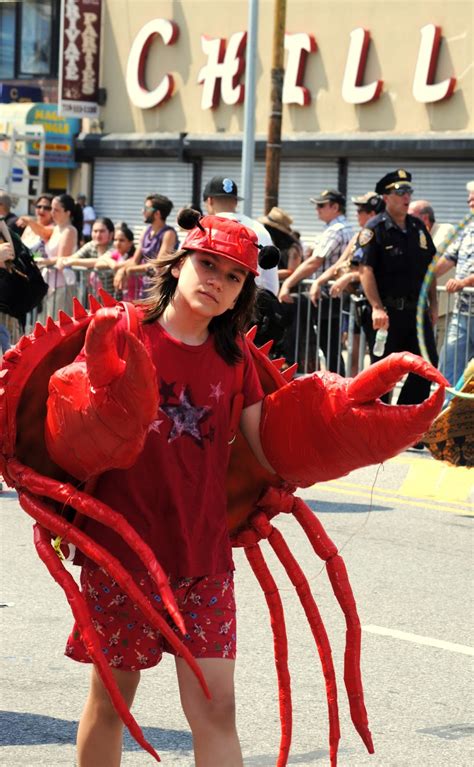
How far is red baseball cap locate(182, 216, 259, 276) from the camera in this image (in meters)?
3.62

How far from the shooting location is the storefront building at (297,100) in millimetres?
21438

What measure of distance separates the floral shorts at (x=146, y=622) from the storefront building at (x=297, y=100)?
59.5 feet

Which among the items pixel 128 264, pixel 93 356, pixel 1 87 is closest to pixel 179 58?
pixel 1 87

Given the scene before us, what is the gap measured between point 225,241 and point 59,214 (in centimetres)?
1164

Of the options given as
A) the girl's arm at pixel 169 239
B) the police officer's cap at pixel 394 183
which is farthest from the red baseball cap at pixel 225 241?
the girl's arm at pixel 169 239

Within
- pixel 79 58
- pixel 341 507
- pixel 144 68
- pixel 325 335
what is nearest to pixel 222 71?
pixel 144 68

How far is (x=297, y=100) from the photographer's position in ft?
76.9

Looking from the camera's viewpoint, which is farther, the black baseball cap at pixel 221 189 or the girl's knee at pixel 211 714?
the black baseball cap at pixel 221 189

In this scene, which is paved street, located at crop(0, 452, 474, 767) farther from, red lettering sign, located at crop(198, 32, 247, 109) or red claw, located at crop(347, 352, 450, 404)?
red lettering sign, located at crop(198, 32, 247, 109)

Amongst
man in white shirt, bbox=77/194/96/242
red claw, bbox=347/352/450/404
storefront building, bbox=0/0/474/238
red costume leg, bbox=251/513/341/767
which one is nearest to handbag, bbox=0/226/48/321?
red costume leg, bbox=251/513/341/767

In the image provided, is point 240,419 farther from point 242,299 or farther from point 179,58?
point 179,58

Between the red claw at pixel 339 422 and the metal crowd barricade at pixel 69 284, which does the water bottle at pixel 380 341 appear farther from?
the red claw at pixel 339 422

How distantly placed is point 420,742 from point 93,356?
7.41ft

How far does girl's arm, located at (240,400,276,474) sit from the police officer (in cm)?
661
